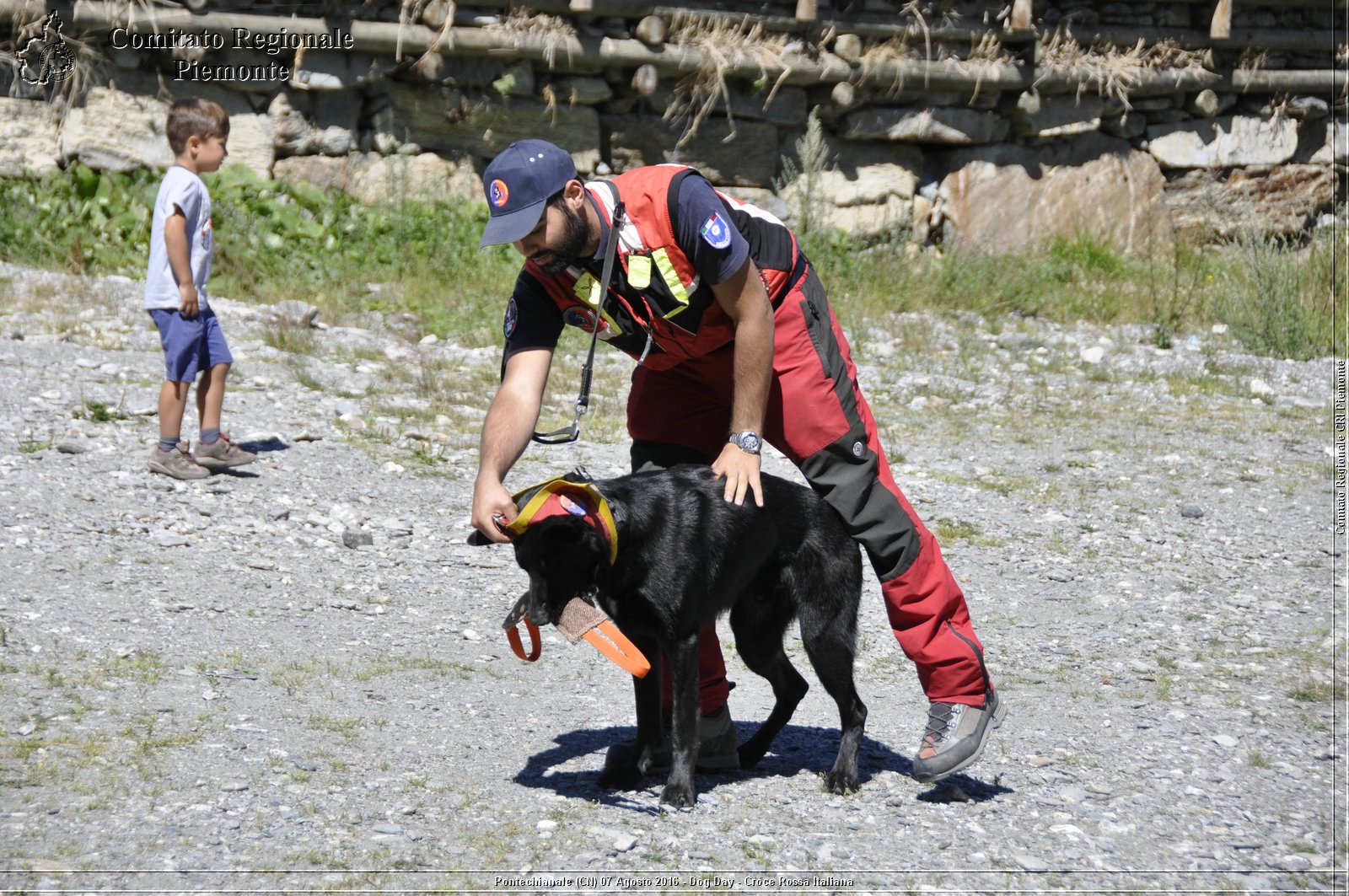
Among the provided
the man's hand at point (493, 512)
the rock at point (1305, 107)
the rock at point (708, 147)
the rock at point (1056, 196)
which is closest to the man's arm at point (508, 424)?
the man's hand at point (493, 512)

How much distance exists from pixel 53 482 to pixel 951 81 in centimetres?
866

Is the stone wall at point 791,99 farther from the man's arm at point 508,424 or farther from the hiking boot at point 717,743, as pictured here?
the hiking boot at point 717,743

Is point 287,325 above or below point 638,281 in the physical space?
below

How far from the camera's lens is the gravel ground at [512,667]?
10.1ft

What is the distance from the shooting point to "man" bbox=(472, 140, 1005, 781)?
10.6ft

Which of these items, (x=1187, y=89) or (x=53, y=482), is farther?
(x=1187, y=89)

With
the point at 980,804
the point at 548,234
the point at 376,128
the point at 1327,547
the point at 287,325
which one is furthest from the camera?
the point at 376,128

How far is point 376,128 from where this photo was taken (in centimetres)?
1073

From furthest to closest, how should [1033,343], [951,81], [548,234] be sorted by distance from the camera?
[951,81] < [1033,343] < [548,234]

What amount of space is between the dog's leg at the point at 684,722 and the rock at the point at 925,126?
9122 millimetres

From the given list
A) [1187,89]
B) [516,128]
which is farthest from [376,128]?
[1187,89]

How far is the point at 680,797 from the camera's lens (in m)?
3.38

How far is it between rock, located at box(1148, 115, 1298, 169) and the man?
10.4 metres

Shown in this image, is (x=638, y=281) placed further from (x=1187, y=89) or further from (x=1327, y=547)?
(x=1187, y=89)
